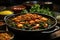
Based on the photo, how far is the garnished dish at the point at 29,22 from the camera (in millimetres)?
1762

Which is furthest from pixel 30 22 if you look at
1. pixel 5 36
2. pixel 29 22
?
pixel 5 36

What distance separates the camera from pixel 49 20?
199 centimetres

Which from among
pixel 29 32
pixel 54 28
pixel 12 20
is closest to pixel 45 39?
pixel 54 28

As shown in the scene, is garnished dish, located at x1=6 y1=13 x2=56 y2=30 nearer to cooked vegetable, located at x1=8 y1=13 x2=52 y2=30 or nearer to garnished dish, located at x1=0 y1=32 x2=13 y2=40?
cooked vegetable, located at x1=8 y1=13 x2=52 y2=30

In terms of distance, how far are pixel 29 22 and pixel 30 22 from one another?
0.02 m

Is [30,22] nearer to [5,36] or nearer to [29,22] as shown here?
[29,22]

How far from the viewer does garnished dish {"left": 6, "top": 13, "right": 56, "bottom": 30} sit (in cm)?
176

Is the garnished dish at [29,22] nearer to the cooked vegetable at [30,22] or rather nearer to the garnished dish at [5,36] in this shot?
the cooked vegetable at [30,22]

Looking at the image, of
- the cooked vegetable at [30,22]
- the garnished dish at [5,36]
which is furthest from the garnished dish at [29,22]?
the garnished dish at [5,36]

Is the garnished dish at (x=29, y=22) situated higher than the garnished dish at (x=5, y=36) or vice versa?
the garnished dish at (x=29, y=22)

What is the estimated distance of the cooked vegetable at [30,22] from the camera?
5.75 ft

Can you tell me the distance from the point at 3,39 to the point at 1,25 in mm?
337

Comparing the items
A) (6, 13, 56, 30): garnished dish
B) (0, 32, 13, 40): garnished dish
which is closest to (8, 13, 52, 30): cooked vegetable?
(6, 13, 56, 30): garnished dish

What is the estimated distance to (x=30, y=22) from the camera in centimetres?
183
